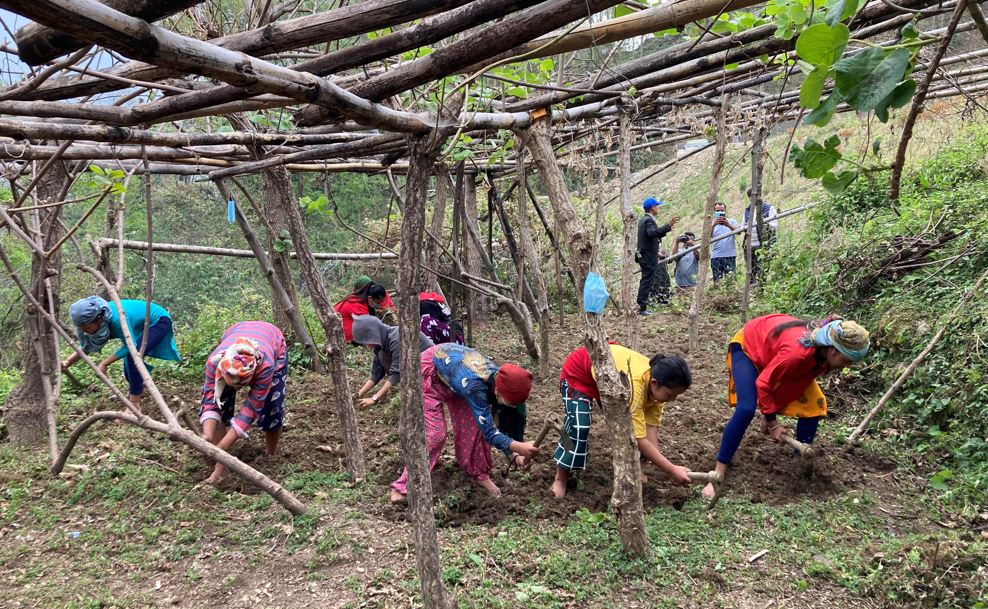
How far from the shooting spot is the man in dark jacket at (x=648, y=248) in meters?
8.60

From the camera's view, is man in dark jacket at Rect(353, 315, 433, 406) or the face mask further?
man in dark jacket at Rect(353, 315, 433, 406)

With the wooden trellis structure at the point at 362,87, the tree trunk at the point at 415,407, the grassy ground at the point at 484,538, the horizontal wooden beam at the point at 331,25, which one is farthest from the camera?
the grassy ground at the point at 484,538

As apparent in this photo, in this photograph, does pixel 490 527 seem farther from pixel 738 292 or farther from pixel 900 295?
pixel 738 292

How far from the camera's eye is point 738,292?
328 inches

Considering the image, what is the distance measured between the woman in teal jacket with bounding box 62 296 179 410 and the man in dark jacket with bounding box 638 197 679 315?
5.92 m

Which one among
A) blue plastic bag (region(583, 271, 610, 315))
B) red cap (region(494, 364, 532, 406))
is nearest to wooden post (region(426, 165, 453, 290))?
red cap (region(494, 364, 532, 406))

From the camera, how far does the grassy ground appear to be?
2889 millimetres

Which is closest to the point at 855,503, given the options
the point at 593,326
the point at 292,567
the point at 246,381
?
the point at 593,326

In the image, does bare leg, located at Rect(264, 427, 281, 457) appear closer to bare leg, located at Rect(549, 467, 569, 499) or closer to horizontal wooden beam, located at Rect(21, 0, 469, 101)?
bare leg, located at Rect(549, 467, 569, 499)

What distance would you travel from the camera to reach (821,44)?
91cm

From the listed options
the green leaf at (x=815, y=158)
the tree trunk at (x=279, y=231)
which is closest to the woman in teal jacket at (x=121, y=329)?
the tree trunk at (x=279, y=231)

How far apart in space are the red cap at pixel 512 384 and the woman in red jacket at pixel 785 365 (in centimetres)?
128

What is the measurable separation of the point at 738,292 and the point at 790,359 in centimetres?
503

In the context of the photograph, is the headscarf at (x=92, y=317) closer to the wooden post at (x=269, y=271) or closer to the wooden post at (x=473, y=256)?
the wooden post at (x=269, y=271)
